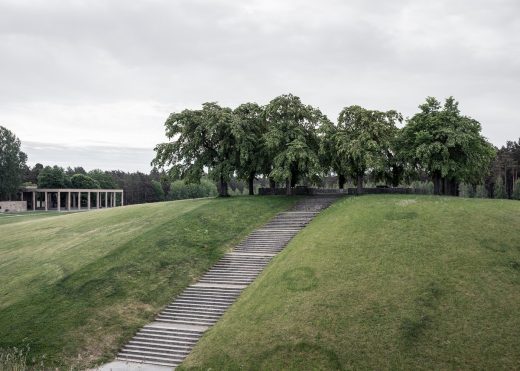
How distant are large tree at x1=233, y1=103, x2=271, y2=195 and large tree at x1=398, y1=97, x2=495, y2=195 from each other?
17308 millimetres

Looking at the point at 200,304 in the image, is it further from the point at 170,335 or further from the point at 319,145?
the point at 319,145

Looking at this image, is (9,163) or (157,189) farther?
(157,189)

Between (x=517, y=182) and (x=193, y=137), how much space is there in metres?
79.7

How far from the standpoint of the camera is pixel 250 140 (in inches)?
2208

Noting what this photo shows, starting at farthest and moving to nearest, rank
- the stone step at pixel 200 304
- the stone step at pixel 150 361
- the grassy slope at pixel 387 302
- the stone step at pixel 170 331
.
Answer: the stone step at pixel 200 304
the stone step at pixel 170 331
the stone step at pixel 150 361
the grassy slope at pixel 387 302

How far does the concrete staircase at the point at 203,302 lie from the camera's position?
85.9ft

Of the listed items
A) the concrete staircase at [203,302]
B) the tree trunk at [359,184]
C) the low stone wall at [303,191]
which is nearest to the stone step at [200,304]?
the concrete staircase at [203,302]

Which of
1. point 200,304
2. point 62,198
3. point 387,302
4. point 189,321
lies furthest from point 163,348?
point 62,198

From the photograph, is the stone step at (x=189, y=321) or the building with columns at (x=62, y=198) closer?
the stone step at (x=189, y=321)

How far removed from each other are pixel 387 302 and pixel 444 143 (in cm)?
3117

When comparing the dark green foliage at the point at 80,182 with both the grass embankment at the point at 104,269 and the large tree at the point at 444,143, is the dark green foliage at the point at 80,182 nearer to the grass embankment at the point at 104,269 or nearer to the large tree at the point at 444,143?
the grass embankment at the point at 104,269

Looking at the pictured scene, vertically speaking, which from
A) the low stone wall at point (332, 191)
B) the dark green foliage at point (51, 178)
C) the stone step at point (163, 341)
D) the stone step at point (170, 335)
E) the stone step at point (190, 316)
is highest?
the dark green foliage at point (51, 178)

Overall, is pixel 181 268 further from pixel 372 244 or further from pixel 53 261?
pixel 372 244

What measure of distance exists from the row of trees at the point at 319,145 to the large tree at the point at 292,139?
0.39 feet
